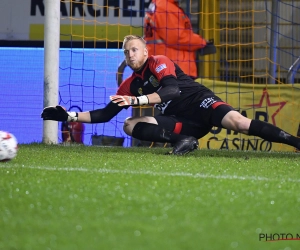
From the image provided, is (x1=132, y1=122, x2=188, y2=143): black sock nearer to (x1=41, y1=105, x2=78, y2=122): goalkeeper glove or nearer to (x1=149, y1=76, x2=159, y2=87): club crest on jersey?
(x1=149, y1=76, x2=159, y2=87): club crest on jersey

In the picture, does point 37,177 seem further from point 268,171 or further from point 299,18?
point 299,18

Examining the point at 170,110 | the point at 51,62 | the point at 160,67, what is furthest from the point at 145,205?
the point at 51,62

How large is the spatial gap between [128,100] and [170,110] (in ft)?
2.37

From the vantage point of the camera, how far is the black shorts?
597cm

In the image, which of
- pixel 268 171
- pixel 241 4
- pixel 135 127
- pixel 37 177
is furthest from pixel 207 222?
pixel 241 4

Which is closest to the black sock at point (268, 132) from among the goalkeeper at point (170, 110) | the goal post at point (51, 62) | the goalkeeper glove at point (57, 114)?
the goalkeeper at point (170, 110)

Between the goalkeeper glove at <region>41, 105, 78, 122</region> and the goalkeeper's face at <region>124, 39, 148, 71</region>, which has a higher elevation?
the goalkeeper's face at <region>124, 39, 148, 71</region>

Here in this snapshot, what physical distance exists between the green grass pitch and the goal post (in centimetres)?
214

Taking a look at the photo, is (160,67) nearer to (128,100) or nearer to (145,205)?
(128,100)

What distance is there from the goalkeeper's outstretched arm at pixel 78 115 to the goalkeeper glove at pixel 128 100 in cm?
64

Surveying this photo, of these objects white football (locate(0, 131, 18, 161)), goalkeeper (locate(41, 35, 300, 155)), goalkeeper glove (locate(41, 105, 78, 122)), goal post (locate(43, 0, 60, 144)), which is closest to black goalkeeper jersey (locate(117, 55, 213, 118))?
goalkeeper (locate(41, 35, 300, 155))

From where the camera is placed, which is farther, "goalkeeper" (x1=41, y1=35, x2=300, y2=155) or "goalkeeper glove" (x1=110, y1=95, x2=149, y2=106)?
"goalkeeper" (x1=41, y1=35, x2=300, y2=155)

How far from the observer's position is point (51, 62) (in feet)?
23.5

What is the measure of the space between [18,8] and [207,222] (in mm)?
9353
